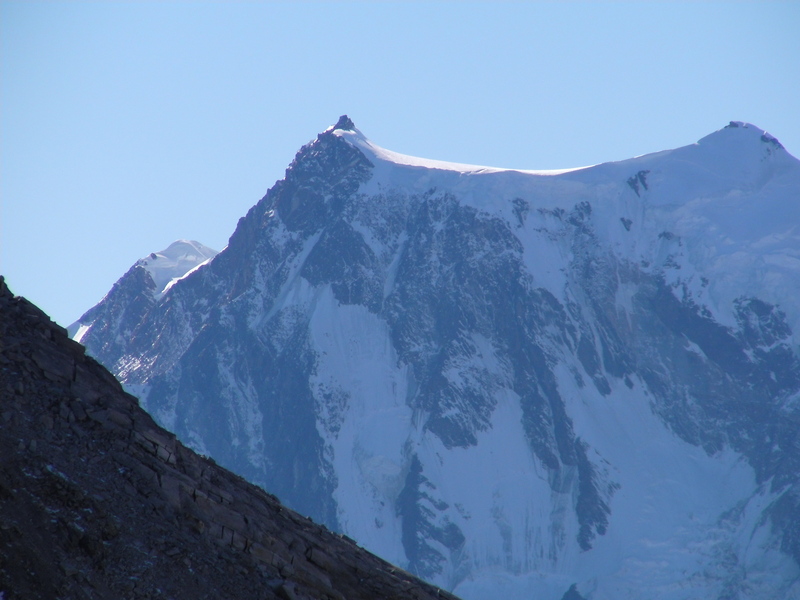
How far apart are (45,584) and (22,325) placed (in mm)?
14773

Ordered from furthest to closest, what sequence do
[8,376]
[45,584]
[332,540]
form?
[332,540]
[8,376]
[45,584]

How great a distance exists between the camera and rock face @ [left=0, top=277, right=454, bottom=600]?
3762cm

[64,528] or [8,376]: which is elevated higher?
[8,376]

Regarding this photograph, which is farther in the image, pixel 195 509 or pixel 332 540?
pixel 332 540

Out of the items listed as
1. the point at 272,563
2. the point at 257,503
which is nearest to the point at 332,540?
the point at 257,503

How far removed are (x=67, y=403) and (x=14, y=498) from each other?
22.8ft

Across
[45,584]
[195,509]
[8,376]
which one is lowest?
[45,584]

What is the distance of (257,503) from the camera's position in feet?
165

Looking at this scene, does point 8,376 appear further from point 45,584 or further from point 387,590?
point 387,590

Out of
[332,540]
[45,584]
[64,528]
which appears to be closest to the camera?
[45,584]

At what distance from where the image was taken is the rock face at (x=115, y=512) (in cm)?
3762

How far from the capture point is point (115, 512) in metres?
40.6

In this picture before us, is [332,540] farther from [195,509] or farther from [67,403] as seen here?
[67,403]

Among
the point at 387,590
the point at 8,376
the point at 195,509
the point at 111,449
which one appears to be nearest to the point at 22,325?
the point at 8,376
